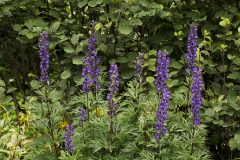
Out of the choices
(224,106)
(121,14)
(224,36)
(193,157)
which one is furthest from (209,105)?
(121,14)

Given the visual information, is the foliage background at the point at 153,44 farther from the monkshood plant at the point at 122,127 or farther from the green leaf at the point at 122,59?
the monkshood plant at the point at 122,127

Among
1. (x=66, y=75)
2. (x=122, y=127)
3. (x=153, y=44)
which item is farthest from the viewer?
(x=153, y=44)

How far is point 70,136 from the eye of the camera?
336cm

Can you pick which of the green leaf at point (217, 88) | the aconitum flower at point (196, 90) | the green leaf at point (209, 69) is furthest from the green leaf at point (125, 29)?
the aconitum flower at point (196, 90)

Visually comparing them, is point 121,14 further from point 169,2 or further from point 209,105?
point 209,105

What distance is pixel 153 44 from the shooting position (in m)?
4.76

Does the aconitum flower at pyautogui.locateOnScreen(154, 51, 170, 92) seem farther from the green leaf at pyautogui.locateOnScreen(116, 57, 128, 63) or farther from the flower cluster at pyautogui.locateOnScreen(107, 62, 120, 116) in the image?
the green leaf at pyautogui.locateOnScreen(116, 57, 128, 63)

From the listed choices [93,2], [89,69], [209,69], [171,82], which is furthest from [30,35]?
[209,69]

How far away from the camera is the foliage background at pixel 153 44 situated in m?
4.13

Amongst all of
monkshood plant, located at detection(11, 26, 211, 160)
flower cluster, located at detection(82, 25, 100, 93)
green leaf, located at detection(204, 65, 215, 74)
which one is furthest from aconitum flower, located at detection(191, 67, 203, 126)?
green leaf, located at detection(204, 65, 215, 74)

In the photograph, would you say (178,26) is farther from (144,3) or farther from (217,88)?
(217,88)

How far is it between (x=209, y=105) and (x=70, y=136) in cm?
150

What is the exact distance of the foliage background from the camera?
413 centimetres

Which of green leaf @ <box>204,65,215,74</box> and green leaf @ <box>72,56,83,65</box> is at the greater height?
green leaf @ <box>72,56,83,65</box>
